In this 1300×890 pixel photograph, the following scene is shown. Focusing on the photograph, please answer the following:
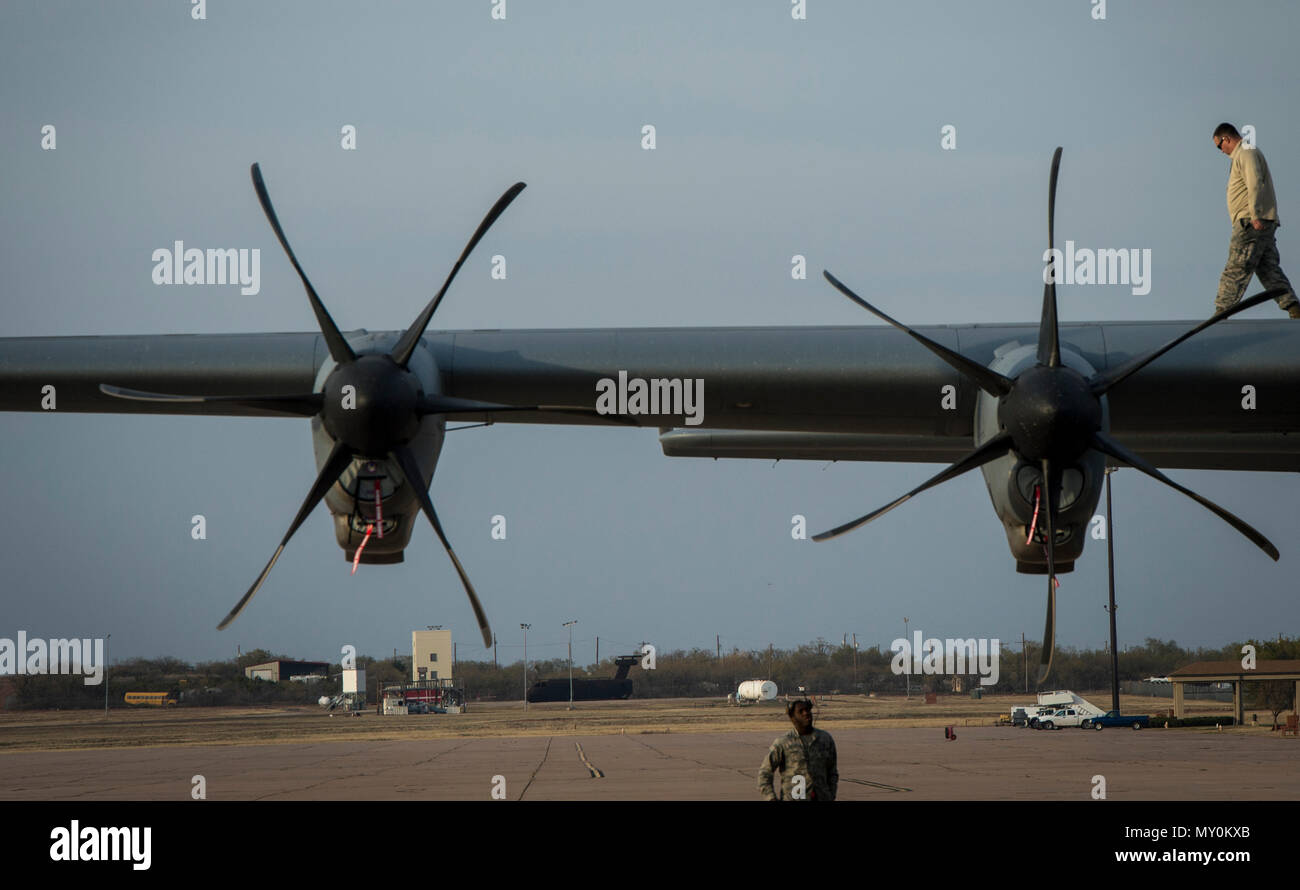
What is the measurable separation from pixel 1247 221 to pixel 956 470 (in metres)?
3.76

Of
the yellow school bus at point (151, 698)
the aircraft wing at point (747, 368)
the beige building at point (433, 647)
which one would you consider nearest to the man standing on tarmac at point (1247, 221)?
the aircraft wing at point (747, 368)

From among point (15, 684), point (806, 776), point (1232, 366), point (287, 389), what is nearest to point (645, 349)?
point (287, 389)

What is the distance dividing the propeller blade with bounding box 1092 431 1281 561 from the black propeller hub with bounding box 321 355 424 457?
19.9ft

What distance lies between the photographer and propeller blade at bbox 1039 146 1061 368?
11.0 metres

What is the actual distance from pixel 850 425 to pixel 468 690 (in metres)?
93.6

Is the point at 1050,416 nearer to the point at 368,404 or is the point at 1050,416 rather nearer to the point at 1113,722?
the point at 368,404

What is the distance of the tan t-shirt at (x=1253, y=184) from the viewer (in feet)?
37.7

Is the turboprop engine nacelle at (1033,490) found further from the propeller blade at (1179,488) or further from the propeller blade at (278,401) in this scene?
the propeller blade at (278,401)

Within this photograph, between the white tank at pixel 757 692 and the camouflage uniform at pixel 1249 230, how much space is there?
2912 inches

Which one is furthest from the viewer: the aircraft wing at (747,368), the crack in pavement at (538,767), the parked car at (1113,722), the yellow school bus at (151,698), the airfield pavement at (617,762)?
the yellow school bus at (151,698)

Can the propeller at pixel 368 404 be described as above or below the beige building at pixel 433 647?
above

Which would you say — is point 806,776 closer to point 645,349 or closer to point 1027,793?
point 645,349

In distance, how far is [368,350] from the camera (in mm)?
11195

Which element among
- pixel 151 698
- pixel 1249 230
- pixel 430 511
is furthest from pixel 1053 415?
pixel 151 698
